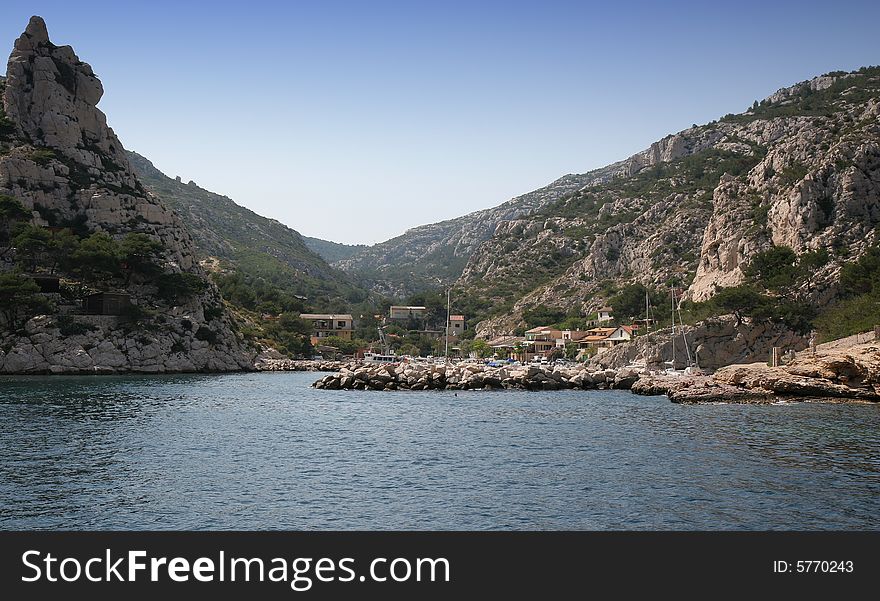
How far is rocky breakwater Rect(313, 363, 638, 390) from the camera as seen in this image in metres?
66.5

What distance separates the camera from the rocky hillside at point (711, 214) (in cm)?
8338

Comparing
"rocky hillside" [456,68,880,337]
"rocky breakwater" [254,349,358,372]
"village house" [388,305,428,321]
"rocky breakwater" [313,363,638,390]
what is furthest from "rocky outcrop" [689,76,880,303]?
"village house" [388,305,428,321]

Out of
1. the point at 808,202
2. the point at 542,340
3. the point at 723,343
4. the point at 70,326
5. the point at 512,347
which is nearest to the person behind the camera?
the point at 70,326

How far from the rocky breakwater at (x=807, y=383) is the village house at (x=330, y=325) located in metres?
90.9

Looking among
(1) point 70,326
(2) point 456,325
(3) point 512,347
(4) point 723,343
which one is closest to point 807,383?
(4) point 723,343

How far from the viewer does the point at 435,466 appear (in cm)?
2583

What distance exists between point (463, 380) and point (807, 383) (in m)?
27.6

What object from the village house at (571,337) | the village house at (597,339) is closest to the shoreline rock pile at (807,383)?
the village house at (597,339)

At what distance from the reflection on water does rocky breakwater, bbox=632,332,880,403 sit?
15.1ft

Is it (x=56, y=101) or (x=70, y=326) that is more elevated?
(x=56, y=101)

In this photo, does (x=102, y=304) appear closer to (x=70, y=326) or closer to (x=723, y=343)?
(x=70, y=326)

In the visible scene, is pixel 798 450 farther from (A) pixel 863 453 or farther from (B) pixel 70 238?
(B) pixel 70 238
